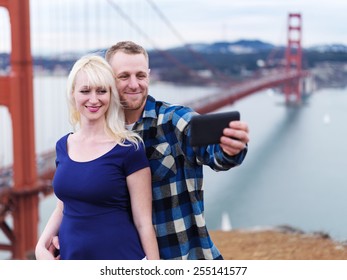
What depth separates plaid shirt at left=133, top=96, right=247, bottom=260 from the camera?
0.68m

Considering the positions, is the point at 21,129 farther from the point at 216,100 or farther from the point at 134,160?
the point at 134,160

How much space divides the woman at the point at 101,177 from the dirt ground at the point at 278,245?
3.25 ft

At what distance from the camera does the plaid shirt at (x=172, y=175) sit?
676 millimetres

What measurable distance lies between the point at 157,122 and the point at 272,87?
7269 millimetres

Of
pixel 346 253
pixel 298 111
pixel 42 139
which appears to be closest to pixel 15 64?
pixel 42 139

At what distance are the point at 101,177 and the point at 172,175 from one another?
10cm

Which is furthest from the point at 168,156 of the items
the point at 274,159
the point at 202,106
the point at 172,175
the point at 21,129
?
the point at 274,159

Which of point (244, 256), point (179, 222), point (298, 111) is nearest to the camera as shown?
point (179, 222)

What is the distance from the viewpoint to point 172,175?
2.25 ft

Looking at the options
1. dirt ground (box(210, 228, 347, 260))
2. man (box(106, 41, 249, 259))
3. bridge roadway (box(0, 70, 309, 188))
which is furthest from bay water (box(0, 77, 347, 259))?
man (box(106, 41, 249, 259))

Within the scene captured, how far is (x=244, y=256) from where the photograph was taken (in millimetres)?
1712

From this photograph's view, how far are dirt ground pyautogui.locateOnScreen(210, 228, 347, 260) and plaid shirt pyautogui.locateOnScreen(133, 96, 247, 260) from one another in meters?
0.92

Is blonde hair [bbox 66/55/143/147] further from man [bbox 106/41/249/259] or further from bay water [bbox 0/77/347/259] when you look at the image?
bay water [bbox 0/77/347/259]

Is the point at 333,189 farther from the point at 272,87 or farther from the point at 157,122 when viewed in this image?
the point at 272,87
